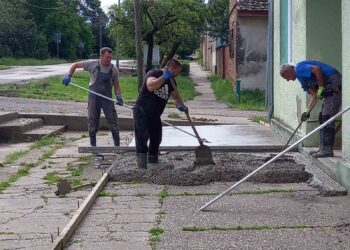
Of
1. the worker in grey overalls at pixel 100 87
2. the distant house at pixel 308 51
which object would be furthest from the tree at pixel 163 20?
the worker in grey overalls at pixel 100 87

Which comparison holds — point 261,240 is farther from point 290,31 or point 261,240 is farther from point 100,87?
point 290,31

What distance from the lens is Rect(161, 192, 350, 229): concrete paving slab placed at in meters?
7.21

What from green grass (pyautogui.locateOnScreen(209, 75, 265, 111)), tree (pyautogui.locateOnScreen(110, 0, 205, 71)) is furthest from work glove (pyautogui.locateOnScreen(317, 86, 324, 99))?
tree (pyautogui.locateOnScreen(110, 0, 205, 71))

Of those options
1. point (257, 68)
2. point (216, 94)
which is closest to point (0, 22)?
point (216, 94)

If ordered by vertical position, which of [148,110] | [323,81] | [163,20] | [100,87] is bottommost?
[148,110]

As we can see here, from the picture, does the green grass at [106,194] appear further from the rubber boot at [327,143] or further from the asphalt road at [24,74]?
the asphalt road at [24,74]

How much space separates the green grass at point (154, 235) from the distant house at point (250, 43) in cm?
2126

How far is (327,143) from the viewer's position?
980 cm

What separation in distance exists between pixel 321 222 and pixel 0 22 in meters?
60.8

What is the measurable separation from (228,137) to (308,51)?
2926 millimetres

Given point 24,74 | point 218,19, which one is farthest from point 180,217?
point 24,74

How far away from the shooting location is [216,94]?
32344 millimetres

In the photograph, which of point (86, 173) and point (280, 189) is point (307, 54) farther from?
point (86, 173)

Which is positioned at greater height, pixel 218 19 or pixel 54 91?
pixel 218 19
